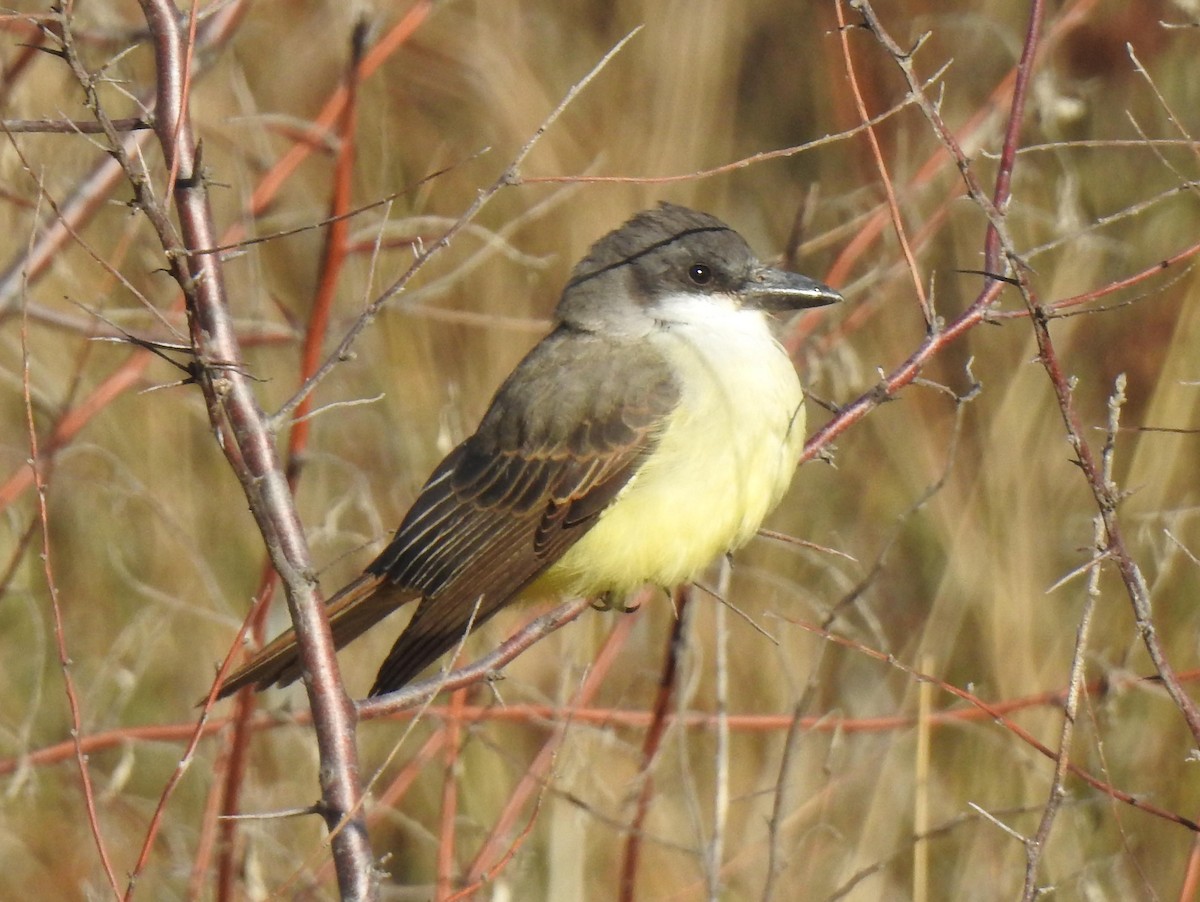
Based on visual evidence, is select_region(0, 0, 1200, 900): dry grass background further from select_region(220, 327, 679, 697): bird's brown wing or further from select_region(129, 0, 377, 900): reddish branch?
select_region(129, 0, 377, 900): reddish branch

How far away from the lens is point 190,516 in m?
5.98

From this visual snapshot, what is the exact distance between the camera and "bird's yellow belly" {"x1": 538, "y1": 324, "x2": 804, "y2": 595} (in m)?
3.42

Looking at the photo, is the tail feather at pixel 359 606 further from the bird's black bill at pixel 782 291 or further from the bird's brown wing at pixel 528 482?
the bird's black bill at pixel 782 291

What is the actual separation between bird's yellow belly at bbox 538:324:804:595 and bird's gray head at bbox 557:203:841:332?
0.52 ft

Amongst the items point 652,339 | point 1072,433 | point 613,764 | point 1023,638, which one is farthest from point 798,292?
point 613,764

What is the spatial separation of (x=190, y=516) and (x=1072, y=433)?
435 centimetres

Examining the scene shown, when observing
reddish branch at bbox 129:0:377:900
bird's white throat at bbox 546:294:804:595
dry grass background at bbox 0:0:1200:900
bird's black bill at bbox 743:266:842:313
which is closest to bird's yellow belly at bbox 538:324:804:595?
bird's white throat at bbox 546:294:804:595

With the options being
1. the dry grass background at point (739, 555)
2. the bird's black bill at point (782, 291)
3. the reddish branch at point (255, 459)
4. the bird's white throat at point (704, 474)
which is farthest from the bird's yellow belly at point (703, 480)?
the reddish branch at point (255, 459)

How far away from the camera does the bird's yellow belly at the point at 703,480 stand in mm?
3422

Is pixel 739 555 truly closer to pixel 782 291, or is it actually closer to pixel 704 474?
pixel 782 291

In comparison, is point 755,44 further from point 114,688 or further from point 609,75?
point 114,688

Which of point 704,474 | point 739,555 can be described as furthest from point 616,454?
point 739,555

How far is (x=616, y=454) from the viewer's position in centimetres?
364

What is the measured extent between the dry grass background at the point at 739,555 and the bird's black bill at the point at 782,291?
145 mm
